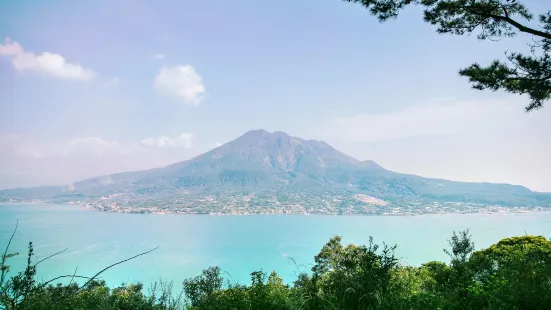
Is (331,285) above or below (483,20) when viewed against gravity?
below

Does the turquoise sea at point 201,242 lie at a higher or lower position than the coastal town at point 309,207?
lower

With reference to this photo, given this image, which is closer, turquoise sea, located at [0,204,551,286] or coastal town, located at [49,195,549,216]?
turquoise sea, located at [0,204,551,286]

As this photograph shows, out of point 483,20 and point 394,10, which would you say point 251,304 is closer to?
point 394,10

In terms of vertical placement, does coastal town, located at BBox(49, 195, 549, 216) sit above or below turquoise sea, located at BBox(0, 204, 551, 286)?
above

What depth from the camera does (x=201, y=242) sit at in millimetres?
88500

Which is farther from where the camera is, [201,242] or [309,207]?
[309,207]

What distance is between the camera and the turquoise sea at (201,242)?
61500mm

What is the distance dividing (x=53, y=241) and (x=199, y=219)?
60.7 m

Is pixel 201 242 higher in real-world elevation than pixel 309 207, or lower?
lower

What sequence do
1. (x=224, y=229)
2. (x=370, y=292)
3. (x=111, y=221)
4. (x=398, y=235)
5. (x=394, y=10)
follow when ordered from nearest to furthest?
(x=370, y=292), (x=394, y=10), (x=398, y=235), (x=224, y=229), (x=111, y=221)

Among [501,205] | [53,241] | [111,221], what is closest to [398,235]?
[53,241]

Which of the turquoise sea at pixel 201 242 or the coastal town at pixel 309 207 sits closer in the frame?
the turquoise sea at pixel 201 242

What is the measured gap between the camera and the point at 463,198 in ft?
648

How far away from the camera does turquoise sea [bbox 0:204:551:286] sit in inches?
2421
